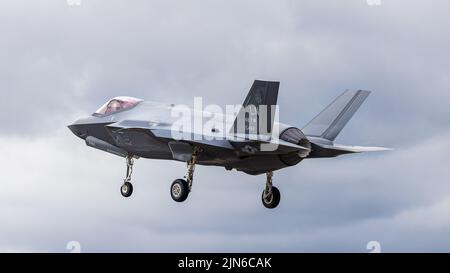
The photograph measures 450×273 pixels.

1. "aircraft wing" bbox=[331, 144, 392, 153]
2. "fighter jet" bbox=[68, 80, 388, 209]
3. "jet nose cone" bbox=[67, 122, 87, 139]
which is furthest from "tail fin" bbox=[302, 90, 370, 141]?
"jet nose cone" bbox=[67, 122, 87, 139]

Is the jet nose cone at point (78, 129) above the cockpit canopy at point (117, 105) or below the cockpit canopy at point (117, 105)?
below

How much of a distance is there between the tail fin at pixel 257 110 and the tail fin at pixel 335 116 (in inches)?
177

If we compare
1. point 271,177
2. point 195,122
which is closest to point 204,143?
point 195,122

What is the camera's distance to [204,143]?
43000 millimetres

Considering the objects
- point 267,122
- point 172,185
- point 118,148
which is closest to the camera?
point 267,122

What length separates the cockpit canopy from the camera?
47.9 metres

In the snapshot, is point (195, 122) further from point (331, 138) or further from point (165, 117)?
point (331, 138)

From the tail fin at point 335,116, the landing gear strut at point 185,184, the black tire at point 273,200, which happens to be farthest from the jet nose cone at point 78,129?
the tail fin at point 335,116

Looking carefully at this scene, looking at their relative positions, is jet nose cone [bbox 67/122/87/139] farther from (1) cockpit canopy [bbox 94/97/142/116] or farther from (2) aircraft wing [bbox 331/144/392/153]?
(2) aircraft wing [bbox 331/144/392/153]

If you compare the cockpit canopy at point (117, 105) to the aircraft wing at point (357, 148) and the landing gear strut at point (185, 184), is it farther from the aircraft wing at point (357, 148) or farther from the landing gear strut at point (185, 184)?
the aircraft wing at point (357, 148)

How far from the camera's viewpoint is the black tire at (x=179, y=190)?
141 feet

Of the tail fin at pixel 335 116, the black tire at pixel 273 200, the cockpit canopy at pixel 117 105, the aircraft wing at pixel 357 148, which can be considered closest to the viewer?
the aircraft wing at pixel 357 148

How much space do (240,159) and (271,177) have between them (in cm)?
250

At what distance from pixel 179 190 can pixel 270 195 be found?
4.44m
